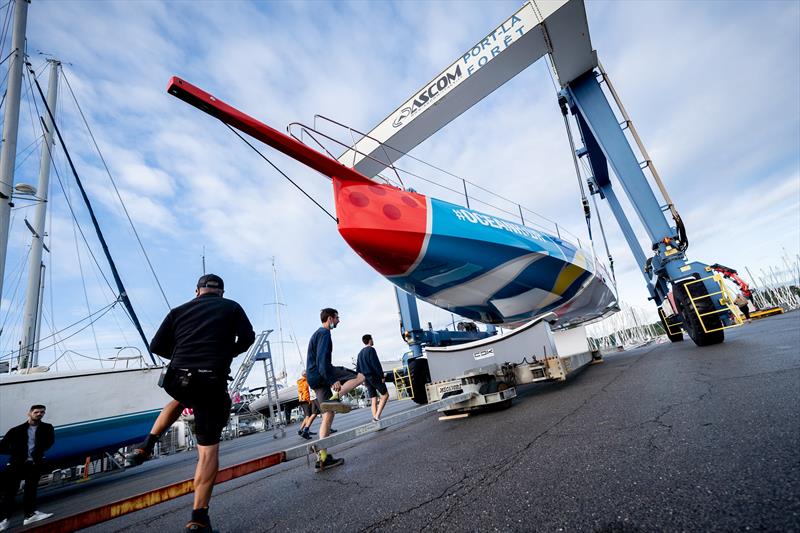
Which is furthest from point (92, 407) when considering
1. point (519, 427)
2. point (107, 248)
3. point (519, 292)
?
point (519, 292)

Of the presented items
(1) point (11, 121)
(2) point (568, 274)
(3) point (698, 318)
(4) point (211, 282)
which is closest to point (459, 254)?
(2) point (568, 274)

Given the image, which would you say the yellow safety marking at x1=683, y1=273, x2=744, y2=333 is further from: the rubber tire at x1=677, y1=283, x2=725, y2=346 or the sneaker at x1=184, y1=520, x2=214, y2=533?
the sneaker at x1=184, y1=520, x2=214, y2=533

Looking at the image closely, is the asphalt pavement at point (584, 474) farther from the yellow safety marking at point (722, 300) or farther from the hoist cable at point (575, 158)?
the hoist cable at point (575, 158)

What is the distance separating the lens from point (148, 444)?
6.47 feet

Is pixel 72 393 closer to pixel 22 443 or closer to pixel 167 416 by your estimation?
pixel 22 443

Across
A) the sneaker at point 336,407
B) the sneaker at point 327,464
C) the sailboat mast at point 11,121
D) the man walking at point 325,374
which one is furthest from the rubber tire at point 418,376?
the sailboat mast at point 11,121

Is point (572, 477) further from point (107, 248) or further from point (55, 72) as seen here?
point (55, 72)

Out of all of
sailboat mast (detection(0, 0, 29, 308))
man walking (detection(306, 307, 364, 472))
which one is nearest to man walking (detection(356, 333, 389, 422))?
man walking (detection(306, 307, 364, 472))

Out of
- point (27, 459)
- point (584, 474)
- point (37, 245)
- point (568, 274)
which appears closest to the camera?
point (584, 474)

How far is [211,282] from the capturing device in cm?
235

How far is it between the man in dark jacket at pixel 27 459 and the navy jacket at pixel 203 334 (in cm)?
335

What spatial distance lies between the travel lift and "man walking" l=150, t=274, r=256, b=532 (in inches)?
114

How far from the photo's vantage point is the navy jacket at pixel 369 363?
484cm

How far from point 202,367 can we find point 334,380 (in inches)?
69.0
